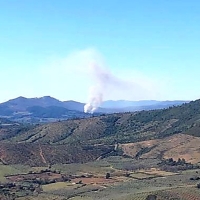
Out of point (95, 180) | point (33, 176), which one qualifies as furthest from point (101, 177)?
point (33, 176)

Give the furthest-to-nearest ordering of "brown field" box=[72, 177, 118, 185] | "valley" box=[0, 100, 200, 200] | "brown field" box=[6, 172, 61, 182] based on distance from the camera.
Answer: "brown field" box=[6, 172, 61, 182], "brown field" box=[72, 177, 118, 185], "valley" box=[0, 100, 200, 200]

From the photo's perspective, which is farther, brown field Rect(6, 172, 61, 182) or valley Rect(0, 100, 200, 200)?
brown field Rect(6, 172, 61, 182)

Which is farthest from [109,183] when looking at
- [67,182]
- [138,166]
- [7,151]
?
[7,151]

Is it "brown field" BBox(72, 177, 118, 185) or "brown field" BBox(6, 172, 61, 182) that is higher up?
"brown field" BBox(72, 177, 118, 185)

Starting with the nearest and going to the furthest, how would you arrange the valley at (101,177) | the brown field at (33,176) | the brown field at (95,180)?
the valley at (101,177), the brown field at (95,180), the brown field at (33,176)

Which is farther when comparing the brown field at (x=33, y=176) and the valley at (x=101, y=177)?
the brown field at (x=33, y=176)

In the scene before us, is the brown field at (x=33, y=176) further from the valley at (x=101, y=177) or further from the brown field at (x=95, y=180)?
the brown field at (x=95, y=180)

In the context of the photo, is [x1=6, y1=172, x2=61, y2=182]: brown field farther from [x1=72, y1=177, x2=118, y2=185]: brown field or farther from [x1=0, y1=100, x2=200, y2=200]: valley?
[x1=72, y1=177, x2=118, y2=185]: brown field

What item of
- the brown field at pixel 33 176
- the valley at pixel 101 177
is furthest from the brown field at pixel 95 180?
the brown field at pixel 33 176

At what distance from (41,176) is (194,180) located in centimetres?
4756

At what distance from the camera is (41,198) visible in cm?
12112

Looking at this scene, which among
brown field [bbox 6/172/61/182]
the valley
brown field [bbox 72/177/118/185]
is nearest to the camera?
the valley

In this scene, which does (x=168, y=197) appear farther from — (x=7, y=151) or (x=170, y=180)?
(x=7, y=151)

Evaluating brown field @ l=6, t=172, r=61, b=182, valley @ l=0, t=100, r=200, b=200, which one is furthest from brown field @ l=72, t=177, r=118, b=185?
brown field @ l=6, t=172, r=61, b=182
